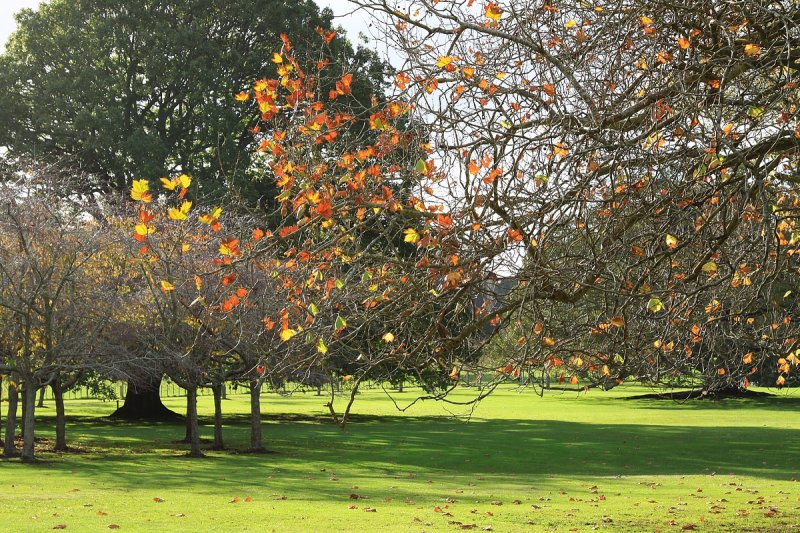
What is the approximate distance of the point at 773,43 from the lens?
6.74 m

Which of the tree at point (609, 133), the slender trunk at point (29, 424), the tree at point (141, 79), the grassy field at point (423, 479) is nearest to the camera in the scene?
the tree at point (609, 133)

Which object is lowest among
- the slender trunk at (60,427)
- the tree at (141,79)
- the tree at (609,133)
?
the slender trunk at (60,427)

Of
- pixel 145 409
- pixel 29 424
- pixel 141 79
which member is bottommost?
pixel 29 424

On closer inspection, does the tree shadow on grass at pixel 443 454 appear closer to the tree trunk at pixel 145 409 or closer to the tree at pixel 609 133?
the tree trunk at pixel 145 409

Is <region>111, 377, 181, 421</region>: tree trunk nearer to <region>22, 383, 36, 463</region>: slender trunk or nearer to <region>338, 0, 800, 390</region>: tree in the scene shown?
<region>22, 383, 36, 463</region>: slender trunk

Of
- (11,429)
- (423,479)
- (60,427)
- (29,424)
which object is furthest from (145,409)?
(423,479)

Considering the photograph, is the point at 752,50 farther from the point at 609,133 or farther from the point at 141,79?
the point at 141,79

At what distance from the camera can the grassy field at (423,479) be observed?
43.4ft

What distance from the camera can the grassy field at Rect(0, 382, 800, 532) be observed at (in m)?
13.2

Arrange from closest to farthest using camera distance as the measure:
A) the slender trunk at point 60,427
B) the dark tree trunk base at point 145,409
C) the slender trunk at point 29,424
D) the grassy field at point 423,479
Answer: the grassy field at point 423,479, the slender trunk at point 29,424, the slender trunk at point 60,427, the dark tree trunk base at point 145,409

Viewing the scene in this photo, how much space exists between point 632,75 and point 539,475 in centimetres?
1492

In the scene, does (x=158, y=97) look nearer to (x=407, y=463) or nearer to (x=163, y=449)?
(x=163, y=449)

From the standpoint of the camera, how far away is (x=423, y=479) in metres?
19.9

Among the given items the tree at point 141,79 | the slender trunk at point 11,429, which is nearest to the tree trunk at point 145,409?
the tree at point 141,79
